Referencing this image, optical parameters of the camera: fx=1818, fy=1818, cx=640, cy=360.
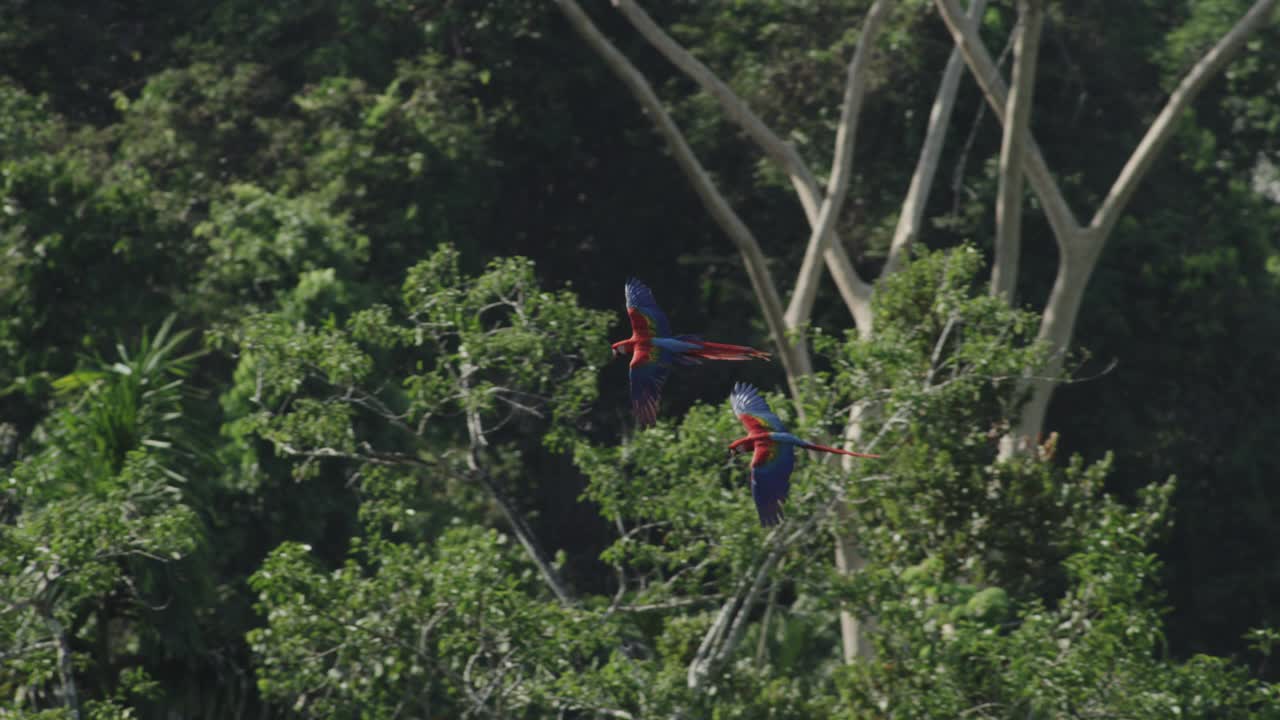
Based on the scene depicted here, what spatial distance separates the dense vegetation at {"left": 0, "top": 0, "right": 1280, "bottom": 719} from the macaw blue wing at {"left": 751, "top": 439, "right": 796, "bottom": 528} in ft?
7.47

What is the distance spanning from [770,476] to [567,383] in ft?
9.81

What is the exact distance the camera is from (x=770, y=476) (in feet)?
19.5

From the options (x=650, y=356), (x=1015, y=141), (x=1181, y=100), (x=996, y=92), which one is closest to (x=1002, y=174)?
(x=1015, y=141)

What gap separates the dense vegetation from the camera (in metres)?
8.39

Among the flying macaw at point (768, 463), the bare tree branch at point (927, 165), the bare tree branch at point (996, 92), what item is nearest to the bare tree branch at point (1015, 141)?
the bare tree branch at point (996, 92)

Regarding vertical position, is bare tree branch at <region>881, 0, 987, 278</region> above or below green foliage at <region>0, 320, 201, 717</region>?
above

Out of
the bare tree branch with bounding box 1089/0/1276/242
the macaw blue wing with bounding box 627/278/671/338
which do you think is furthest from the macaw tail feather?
the bare tree branch with bounding box 1089/0/1276/242

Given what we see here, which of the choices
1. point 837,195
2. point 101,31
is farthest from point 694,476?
point 101,31

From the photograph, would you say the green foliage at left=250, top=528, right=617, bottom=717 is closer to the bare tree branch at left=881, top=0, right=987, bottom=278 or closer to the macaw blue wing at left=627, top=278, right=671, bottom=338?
the macaw blue wing at left=627, top=278, right=671, bottom=338

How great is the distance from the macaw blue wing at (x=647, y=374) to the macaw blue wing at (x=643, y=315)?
0.10 meters

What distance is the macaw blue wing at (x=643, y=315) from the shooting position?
5953 millimetres

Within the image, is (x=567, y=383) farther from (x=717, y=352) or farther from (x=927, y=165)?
(x=927, y=165)

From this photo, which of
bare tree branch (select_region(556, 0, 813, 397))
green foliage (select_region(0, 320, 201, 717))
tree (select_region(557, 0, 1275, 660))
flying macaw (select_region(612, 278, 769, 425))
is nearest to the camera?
flying macaw (select_region(612, 278, 769, 425))

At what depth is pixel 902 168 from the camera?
16.4m
